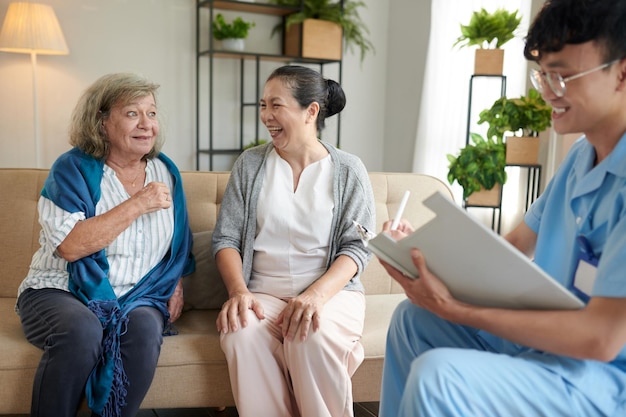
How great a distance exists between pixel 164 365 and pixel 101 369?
0.18 metres

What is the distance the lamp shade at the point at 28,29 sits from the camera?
12.7 ft

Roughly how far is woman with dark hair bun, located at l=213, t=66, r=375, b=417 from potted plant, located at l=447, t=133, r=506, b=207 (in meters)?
1.56

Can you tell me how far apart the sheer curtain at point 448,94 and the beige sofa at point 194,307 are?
188 centimetres

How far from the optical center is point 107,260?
1.96 m

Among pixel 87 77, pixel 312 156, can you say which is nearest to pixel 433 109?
pixel 87 77

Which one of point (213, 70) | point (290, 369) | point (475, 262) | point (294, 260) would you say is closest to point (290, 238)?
point (294, 260)

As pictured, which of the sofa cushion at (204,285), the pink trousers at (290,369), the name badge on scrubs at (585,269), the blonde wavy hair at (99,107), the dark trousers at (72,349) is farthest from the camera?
the sofa cushion at (204,285)

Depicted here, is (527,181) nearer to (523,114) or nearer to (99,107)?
(523,114)

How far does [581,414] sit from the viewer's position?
3.75 ft

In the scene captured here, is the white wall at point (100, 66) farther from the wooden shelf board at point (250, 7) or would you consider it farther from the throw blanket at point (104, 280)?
the throw blanket at point (104, 280)

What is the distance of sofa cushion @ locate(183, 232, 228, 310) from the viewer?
2.22 m

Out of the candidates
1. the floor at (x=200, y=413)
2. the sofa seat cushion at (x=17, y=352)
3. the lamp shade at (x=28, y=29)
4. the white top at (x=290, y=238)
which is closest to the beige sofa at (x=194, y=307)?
the sofa seat cushion at (x=17, y=352)

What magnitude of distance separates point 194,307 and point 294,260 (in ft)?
1.37

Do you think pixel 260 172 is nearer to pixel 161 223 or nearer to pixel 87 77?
pixel 161 223
